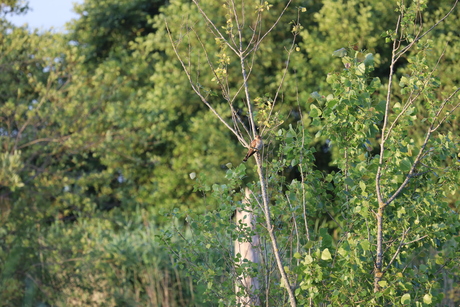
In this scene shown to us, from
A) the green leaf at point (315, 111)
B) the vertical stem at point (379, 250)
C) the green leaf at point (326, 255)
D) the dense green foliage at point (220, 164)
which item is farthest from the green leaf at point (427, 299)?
the green leaf at point (315, 111)

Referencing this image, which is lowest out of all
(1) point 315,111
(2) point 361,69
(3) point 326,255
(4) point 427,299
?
(4) point 427,299

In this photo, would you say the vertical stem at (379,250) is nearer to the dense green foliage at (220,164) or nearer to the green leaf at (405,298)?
the dense green foliage at (220,164)

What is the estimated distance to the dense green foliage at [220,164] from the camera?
2.74 m

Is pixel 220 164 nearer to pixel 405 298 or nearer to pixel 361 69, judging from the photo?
pixel 361 69

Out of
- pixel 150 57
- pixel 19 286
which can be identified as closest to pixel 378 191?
pixel 19 286

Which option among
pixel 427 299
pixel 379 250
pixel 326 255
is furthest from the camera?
pixel 379 250

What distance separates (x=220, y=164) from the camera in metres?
10.5

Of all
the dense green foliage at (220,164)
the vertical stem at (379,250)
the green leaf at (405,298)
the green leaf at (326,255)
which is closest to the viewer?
the green leaf at (326,255)

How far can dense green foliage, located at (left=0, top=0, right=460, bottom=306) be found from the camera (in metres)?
2.74

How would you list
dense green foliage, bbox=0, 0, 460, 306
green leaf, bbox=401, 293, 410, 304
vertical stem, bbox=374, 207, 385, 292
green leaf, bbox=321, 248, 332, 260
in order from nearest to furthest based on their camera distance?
green leaf, bbox=321, 248, 332, 260, green leaf, bbox=401, 293, 410, 304, vertical stem, bbox=374, 207, 385, 292, dense green foliage, bbox=0, 0, 460, 306

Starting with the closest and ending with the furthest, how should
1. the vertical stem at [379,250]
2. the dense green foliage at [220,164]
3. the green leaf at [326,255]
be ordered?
the green leaf at [326,255] → the vertical stem at [379,250] → the dense green foliage at [220,164]

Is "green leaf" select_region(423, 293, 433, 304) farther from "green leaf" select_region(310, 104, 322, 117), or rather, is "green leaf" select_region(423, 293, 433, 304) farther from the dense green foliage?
"green leaf" select_region(310, 104, 322, 117)

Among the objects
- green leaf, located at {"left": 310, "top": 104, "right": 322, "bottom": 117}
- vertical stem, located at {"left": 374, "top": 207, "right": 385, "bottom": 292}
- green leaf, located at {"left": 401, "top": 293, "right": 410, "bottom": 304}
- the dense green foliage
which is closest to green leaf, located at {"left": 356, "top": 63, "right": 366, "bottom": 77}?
the dense green foliage

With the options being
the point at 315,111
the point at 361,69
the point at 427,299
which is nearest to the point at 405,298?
the point at 427,299
